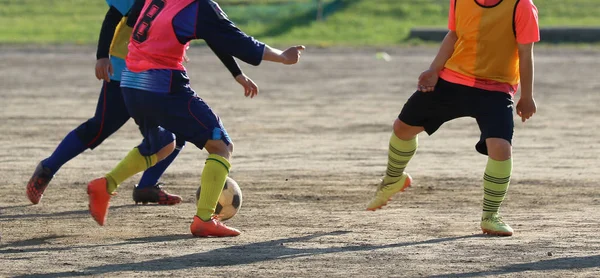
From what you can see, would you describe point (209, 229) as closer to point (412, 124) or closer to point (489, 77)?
point (412, 124)

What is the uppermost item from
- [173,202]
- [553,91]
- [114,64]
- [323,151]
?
[114,64]

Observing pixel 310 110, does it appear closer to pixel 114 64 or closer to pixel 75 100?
pixel 75 100

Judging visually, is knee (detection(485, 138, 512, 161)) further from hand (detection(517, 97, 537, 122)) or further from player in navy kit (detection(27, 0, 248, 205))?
player in navy kit (detection(27, 0, 248, 205))

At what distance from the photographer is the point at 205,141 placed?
7.51 m

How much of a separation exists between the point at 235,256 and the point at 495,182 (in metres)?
1.95

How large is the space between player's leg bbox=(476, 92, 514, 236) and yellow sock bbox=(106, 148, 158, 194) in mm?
2377

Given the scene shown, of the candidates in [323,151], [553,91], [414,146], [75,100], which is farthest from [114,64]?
[553,91]

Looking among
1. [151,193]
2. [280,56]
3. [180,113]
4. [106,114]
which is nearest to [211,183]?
[180,113]

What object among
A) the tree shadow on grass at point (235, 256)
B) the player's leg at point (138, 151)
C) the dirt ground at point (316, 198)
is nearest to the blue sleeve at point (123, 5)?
the player's leg at point (138, 151)

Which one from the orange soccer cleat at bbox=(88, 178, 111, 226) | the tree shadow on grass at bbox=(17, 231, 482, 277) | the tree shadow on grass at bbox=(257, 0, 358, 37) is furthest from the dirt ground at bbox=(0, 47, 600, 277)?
the tree shadow on grass at bbox=(257, 0, 358, 37)

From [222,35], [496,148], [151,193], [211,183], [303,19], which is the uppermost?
[222,35]

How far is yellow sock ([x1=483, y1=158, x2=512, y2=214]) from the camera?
7.69 meters

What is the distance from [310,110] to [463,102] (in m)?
8.52

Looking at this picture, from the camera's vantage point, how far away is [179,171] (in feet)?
36.1
